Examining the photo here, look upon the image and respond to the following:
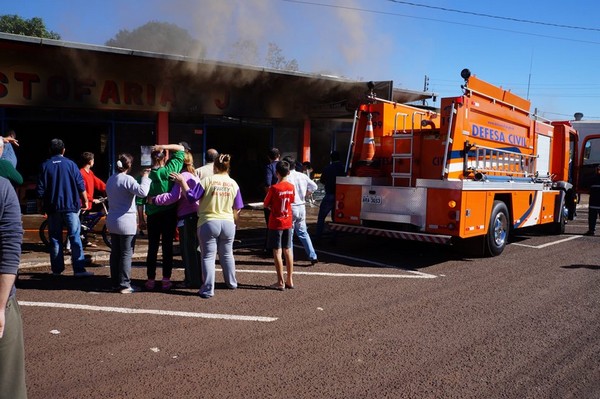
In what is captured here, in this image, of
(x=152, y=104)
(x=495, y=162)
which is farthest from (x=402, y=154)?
(x=152, y=104)

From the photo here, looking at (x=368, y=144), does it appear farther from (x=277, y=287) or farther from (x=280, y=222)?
(x=277, y=287)

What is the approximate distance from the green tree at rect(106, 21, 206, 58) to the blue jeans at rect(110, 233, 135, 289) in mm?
7219

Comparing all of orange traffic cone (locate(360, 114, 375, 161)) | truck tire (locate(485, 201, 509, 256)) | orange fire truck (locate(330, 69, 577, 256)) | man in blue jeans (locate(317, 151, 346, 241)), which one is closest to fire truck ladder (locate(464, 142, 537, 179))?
orange fire truck (locate(330, 69, 577, 256))

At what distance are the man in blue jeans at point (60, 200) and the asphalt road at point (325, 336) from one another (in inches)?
12.1

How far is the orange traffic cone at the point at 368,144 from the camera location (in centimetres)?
938

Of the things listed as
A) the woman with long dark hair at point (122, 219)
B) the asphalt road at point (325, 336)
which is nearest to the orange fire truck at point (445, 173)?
the asphalt road at point (325, 336)

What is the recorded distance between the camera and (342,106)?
16.6 meters

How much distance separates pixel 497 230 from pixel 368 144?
8.79 feet

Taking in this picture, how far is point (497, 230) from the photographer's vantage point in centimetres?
924

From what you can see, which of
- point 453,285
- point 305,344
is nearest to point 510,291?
point 453,285

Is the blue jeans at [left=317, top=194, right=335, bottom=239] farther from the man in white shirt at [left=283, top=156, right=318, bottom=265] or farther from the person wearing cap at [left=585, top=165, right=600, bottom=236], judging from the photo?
the person wearing cap at [left=585, top=165, right=600, bottom=236]

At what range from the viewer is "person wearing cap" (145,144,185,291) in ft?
21.0

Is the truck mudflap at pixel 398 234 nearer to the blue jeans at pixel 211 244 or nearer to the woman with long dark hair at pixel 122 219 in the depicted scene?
the blue jeans at pixel 211 244

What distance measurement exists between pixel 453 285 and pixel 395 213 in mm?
1896
